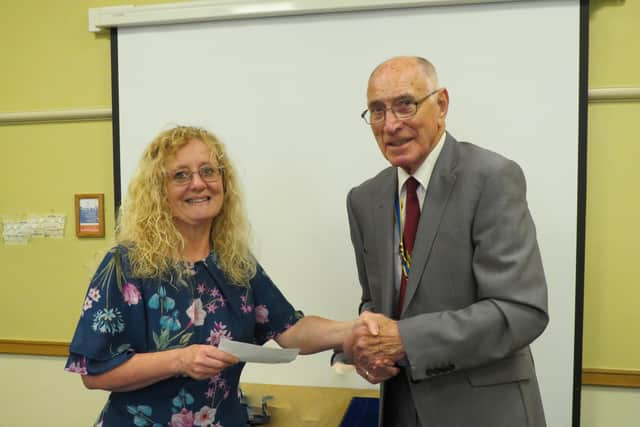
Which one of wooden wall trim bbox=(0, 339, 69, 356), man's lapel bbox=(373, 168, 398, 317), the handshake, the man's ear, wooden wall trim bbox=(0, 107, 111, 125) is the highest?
wooden wall trim bbox=(0, 107, 111, 125)

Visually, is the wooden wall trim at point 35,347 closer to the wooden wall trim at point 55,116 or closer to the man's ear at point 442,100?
the wooden wall trim at point 55,116

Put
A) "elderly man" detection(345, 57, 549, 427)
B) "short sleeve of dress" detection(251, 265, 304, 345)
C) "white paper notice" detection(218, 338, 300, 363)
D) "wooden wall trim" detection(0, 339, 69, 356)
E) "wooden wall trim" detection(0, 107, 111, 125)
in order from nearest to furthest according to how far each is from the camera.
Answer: "white paper notice" detection(218, 338, 300, 363), "elderly man" detection(345, 57, 549, 427), "short sleeve of dress" detection(251, 265, 304, 345), "wooden wall trim" detection(0, 107, 111, 125), "wooden wall trim" detection(0, 339, 69, 356)

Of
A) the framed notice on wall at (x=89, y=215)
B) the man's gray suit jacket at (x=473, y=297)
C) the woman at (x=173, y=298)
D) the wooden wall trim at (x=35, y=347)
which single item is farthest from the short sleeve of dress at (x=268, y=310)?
the wooden wall trim at (x=35, y=347)

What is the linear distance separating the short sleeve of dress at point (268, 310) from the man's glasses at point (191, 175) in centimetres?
33

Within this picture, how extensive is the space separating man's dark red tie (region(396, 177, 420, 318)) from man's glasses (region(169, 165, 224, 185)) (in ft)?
1.87

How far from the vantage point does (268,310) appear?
1599 millimetres

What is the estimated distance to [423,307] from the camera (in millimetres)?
1388

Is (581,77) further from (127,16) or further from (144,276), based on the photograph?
(127,16)

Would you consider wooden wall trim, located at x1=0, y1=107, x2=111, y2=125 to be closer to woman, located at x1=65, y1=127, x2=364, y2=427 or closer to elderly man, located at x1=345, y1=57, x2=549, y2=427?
woman, located at x1=65, y1=127, x2=364, y2=427

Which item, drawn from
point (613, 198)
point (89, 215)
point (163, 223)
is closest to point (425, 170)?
point (163, 223)

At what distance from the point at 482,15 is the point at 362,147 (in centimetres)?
72

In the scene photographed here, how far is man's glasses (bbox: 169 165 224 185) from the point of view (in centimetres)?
144

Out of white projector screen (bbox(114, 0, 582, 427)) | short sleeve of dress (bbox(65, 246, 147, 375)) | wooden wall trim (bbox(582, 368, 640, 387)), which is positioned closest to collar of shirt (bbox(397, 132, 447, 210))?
white projector screen (bbox(114, 0, 582, 427))

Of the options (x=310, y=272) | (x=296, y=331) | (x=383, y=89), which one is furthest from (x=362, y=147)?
(x=296, y=331)
